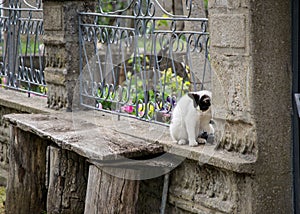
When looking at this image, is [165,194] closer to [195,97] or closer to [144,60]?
[195,97]

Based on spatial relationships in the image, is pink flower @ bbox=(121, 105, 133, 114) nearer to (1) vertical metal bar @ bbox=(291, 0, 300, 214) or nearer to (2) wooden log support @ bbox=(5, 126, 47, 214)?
(2) wooden log support @ bbox=(5, 126, 47, 214)

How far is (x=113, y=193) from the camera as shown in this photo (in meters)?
4.52

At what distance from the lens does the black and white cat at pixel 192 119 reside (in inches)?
175

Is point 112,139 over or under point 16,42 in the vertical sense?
under

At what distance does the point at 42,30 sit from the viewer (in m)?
6.75

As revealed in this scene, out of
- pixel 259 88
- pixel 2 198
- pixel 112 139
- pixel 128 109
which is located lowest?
pixel 2 198

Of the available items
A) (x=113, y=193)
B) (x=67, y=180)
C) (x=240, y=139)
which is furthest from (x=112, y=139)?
(x=240, y=139)

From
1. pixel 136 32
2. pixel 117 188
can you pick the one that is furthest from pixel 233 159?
pixel 136 32

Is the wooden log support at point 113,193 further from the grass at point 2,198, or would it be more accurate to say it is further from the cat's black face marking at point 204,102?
the grass at point 2,198

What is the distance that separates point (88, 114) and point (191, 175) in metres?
1.67

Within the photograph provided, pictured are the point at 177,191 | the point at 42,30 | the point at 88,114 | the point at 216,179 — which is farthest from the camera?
the point at 42,30

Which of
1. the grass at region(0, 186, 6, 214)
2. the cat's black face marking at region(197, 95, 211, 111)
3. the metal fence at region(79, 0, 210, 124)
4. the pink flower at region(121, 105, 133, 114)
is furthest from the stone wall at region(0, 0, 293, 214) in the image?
the grass at region(0, 186, 6, 214)

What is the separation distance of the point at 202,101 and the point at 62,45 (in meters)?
2.01

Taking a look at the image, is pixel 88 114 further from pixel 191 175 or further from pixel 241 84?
pixel 241 84
